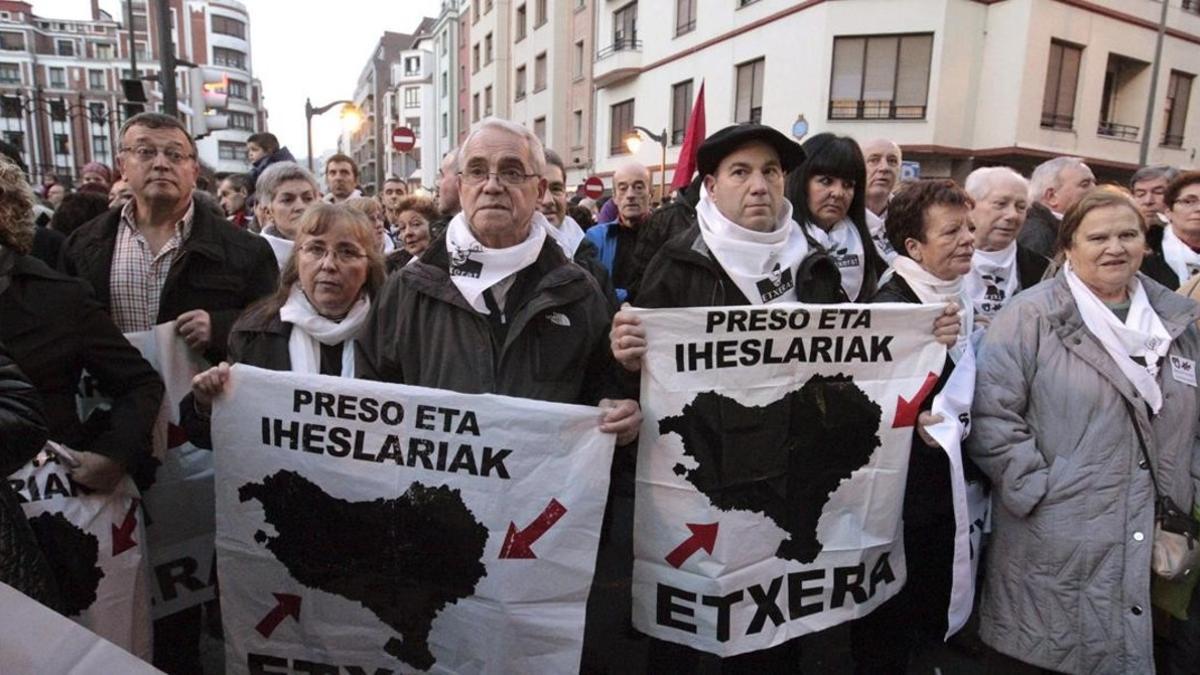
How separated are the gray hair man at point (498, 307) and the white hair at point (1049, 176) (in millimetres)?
3578

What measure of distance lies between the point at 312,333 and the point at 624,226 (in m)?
3.41

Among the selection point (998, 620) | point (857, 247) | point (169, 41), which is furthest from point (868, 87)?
point (998, 620)

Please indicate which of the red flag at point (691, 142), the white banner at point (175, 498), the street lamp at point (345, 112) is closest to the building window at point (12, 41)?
the street lamp at point (345, 112)

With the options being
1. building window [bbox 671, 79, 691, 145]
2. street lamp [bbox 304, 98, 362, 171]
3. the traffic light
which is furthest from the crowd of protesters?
building window [bbox 671, 79, 691, 145]

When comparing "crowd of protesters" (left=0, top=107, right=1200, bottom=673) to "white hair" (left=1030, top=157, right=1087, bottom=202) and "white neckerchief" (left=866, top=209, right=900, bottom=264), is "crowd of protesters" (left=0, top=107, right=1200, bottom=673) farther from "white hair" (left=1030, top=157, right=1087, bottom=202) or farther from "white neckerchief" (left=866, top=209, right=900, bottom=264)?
"white hair" (left=1030, top=157, right=1087, bottom=202)

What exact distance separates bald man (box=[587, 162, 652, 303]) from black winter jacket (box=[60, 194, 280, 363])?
8.77 feet

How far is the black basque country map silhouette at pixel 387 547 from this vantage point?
230 cm

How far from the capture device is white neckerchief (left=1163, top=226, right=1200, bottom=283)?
395 cm

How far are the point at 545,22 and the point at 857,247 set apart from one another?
3076 centimetres

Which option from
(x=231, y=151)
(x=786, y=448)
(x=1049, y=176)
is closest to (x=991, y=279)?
(x=1049, y=176)

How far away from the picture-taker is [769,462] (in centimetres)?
243

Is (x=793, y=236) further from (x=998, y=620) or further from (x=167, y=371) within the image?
(x=167, y=371)

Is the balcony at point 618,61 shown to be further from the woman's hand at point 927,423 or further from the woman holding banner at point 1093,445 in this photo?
the woman's hand at point 927,423

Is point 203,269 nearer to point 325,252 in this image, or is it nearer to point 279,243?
point 325,252
